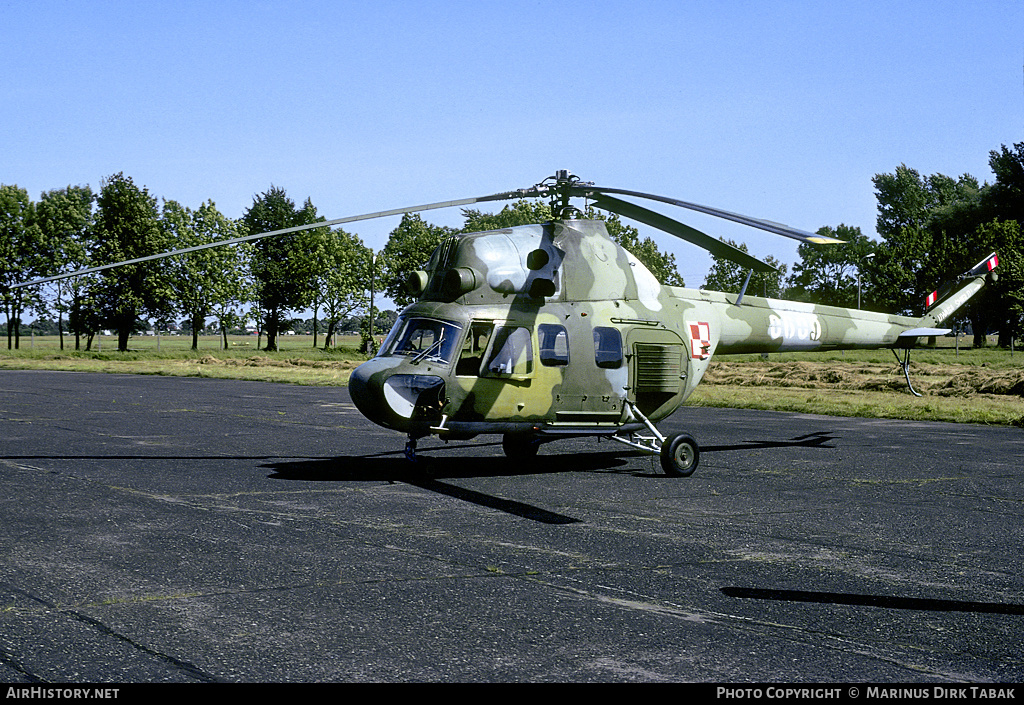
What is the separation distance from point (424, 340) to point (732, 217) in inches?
183

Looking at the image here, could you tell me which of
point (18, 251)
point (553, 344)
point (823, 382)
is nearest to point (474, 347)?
point (553, 344)

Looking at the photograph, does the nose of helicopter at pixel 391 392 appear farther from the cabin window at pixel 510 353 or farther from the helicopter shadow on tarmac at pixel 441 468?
the helicopter shadow on tarmac at pixel 441 468

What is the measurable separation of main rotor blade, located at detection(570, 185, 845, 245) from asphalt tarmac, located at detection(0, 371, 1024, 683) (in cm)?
327

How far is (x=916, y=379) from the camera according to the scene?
1548 inches

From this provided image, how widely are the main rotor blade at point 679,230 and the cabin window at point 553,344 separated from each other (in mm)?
1976

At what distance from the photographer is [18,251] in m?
77.9

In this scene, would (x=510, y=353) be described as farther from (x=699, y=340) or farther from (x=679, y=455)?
(x=699, y=340)

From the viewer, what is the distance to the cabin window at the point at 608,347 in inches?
564

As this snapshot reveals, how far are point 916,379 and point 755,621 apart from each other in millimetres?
36120

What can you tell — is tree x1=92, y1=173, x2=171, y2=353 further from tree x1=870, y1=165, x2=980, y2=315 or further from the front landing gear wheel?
the front landing gear wheel

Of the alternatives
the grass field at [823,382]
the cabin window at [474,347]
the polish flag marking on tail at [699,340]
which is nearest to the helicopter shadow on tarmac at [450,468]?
the cabin window at [474,347]

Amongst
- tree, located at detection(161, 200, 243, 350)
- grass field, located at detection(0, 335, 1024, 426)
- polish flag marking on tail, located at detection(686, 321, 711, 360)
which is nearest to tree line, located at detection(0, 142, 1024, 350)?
tree, located at detection(161, 200, 243, 350)

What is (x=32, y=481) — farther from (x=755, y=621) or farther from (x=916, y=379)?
(x=916, y=379)
